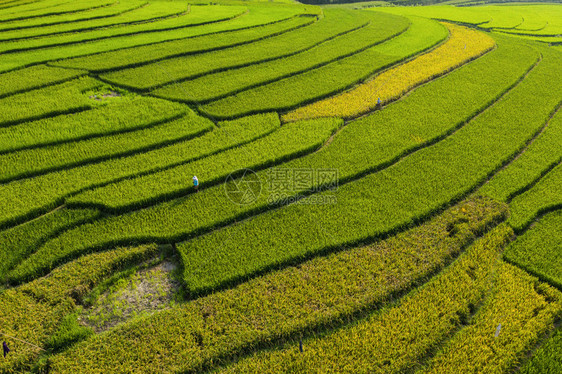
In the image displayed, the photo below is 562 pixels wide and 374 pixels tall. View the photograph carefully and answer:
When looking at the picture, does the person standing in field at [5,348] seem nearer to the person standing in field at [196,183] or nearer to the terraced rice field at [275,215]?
the terraced rice field at [275,215]


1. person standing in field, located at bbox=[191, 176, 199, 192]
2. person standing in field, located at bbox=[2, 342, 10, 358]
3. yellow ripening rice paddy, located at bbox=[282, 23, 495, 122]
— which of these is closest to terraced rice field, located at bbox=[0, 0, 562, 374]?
person standing in field, located at bbox=[2, 342, 10, 358]

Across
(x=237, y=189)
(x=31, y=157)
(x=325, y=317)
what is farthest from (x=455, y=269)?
(x=31, y=157)

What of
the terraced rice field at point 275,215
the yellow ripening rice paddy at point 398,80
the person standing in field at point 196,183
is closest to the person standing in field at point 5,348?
the terraced rice field at point 275,215

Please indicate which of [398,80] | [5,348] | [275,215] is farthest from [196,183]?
[398,80]

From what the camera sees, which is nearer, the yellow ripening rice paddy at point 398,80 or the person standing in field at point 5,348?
the person standing in field at point 5,348

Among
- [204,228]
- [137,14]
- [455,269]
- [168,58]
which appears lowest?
[455,269]

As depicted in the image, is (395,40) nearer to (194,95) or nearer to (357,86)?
(357,86)
